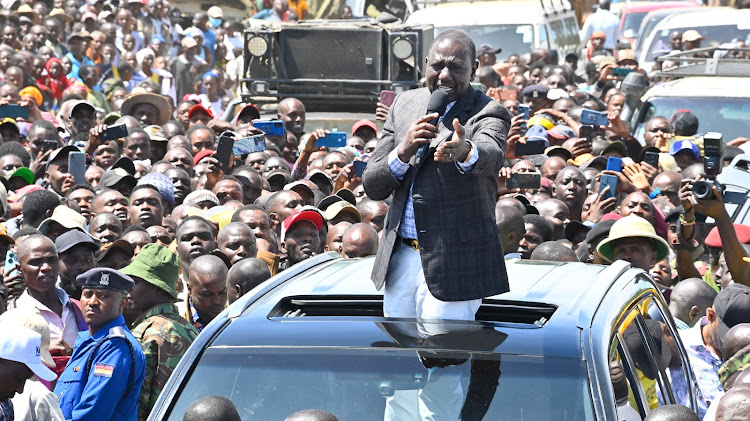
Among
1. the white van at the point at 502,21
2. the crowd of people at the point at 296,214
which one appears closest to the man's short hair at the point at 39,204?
the crowd of people at the point at 296,214

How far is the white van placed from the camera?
1866 cm

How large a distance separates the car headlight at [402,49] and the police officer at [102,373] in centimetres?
850

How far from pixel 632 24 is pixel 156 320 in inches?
748

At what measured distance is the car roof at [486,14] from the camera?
18625 millimetres

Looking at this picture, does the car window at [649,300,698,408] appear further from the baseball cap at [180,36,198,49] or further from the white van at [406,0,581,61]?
the baseball cap at [180,36,198,49]

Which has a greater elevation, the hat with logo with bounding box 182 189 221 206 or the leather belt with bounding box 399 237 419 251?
the leather belt with bounding box 399 237 419 251

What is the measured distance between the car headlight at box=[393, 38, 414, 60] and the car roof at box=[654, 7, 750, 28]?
20.9 feet

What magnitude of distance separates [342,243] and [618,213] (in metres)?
2.28

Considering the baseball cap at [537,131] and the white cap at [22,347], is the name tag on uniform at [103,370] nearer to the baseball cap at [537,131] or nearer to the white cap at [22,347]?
the white cap at [22,347]

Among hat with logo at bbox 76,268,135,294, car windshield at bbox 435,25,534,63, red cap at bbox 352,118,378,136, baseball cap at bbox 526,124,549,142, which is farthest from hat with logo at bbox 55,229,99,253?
car windshield at bbox 435,25,534,63

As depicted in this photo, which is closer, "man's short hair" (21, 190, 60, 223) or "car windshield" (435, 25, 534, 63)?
"man's short hair" (21, 190, 60, 223)

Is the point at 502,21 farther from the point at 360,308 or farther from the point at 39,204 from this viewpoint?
the point at 360,308

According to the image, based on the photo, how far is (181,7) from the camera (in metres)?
24.8

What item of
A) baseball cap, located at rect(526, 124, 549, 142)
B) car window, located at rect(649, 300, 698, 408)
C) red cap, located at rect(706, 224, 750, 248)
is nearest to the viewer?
car window, located at rect(649, 300, 698, 408)
